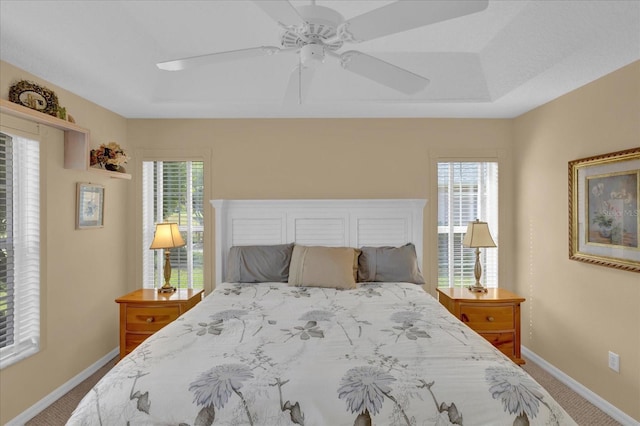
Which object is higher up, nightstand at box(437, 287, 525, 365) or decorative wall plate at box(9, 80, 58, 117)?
decorative wall plate at box(9, 80, 58, 117)

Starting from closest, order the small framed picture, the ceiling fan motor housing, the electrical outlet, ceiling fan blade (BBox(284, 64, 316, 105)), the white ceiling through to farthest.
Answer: the ceiling fan motor housing < ceiling fan blade (BBox(284, 64, 316, 105)) < the white ceiling < the electrical outlet < the small framed picture

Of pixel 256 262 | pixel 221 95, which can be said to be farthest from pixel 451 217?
pixel 221 95

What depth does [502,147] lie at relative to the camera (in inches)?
146

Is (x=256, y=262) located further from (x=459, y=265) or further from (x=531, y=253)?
(x=531, y=253)

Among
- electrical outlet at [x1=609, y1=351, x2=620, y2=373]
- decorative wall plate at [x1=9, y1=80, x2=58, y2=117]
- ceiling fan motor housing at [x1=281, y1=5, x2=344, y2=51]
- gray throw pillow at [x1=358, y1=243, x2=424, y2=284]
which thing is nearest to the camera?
ceiling fan motor housing at [x1=281, y1=5, x2=344, y2=51]

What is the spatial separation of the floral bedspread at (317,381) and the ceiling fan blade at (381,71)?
129 cm

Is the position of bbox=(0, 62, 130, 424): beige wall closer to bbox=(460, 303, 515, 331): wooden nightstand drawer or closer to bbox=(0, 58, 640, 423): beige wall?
bbox=(0, 58, 640, 423): beige wall

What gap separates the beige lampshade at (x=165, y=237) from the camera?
3.18 meters

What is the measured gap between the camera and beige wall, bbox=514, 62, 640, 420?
Answer: 2408 mm

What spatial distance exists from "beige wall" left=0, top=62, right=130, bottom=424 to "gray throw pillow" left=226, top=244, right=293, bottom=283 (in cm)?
119

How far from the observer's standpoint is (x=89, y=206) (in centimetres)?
311

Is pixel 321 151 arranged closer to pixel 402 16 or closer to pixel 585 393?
pixel 402 16

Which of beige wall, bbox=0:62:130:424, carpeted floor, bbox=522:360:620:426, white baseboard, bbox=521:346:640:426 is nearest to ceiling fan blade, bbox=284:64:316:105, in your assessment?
beige wall, bbox=0:62:130:424

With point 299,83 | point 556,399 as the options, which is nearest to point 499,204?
point 556,399
